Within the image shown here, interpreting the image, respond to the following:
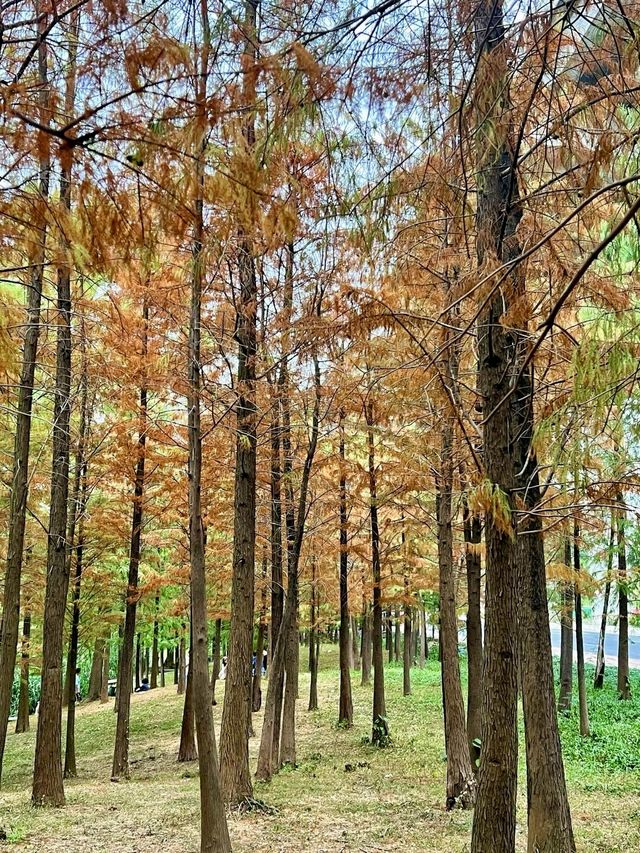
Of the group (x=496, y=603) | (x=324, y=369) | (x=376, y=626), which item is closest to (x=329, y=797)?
(x=376, y=626)

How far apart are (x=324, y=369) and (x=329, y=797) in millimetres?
6003

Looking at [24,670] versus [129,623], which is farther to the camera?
[24,670]

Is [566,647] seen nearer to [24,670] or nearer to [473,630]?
[473,630]

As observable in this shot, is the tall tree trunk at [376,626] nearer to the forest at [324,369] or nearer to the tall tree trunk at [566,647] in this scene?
the forest at [324,369]

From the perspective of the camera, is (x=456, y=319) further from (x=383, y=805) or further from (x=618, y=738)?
(x=618, y=738)

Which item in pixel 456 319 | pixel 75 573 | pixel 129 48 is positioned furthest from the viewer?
pixel 75 573

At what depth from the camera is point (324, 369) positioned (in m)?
9.46

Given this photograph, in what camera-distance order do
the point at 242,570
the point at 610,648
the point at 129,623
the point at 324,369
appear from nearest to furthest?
1. the point at 242,570
2. the point at 324,369
3. the point at 129,623
4. the point at 610,648

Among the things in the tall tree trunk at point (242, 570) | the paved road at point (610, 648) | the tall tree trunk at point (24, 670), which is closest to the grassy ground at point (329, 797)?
the tall tree trunk at point (242, 570)

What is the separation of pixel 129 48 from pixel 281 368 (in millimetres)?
6710

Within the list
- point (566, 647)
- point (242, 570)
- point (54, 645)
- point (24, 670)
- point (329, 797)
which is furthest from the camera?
point (24, 670)

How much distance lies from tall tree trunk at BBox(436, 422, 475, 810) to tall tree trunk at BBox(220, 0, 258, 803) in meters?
2.50

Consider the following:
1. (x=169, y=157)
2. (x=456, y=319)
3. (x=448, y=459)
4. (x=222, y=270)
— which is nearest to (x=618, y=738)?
(x=448, y=459)

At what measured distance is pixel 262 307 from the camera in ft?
28.9
